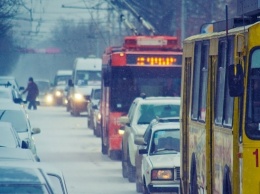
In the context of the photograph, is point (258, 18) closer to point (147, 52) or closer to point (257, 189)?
point (257, 189)

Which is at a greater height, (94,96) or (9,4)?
(9,4)

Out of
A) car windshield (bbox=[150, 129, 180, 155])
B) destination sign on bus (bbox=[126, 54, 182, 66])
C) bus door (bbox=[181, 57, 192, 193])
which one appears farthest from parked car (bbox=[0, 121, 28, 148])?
destination sign on bus (bbox=[126, 54, 182, 66])

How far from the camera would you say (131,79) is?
28.9 metres

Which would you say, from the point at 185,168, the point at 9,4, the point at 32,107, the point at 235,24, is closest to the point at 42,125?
the point at 9,4

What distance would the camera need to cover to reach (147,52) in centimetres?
2961

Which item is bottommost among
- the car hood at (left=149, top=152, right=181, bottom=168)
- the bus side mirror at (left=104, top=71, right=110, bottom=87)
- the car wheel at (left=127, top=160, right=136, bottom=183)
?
the car wheel at (left=127, top=160, right=136, bottom=183)

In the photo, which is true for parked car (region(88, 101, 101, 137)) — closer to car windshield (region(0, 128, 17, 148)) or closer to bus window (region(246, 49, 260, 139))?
car windshield (region(0, 128, 17, 148))

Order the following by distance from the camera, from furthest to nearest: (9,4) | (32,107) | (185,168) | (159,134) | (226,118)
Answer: (32,107) → (9,4) → (159,134) → (185,168) → (226,118)

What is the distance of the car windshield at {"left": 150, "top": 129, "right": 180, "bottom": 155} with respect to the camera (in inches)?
793

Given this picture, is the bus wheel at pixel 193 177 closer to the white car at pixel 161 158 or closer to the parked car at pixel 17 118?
the white car at pixel 161 158

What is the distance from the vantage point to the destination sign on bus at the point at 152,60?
29078 millimetres

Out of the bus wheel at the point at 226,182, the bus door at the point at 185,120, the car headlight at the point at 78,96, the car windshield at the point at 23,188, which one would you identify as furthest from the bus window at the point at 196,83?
the car headlight at the point at 78,96

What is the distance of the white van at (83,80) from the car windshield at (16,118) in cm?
2966

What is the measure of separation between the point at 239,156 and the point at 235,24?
2045mm
